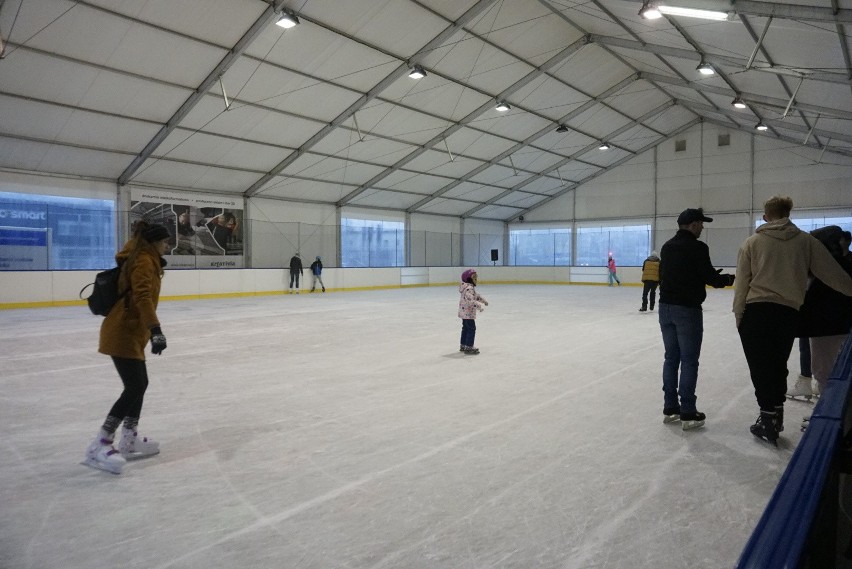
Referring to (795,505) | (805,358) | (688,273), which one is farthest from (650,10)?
(795,505)

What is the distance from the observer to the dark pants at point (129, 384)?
11.8 feet

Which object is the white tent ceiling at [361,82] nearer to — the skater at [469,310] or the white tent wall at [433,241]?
the white tent wall at [433,241]

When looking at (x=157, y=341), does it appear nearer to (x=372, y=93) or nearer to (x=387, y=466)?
(x=387, y=466)

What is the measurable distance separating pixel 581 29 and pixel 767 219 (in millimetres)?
15036

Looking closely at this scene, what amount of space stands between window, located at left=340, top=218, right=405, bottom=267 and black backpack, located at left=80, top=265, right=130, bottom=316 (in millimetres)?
22508

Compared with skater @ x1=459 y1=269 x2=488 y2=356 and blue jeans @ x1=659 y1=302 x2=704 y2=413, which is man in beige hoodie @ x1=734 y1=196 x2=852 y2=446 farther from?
skater @ x1=459 y1=269 x2=488 y2=356

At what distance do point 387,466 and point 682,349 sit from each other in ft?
7.93

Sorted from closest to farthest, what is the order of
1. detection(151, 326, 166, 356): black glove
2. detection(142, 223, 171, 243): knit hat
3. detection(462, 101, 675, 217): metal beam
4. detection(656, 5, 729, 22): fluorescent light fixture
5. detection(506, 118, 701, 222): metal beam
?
detection(151, 326, 166, 356): black glove, detection(142, 223, 171, 243): knit hat, detection(656, 5, 729, 22): fluorescent light fixture, detection(462, 101, 675, 217): metal beam, detection(506, 118, 701, 222): metal beam

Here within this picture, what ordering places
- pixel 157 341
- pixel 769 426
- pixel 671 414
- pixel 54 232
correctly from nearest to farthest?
1. pixel 157 341
2. pixel 769 426
3. pixel 671 414
4. pixel 54 232

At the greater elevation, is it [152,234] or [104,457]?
[152,234]

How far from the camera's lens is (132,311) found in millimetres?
3555

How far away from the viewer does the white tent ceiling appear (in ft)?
40.7

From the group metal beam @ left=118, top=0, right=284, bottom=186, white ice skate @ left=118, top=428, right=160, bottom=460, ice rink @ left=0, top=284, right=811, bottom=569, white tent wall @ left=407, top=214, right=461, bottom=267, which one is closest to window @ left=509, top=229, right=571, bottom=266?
white tent wall @ left=407, top=214, right=461, bottom=267

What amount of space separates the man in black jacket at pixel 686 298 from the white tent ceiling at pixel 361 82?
26.1ft
